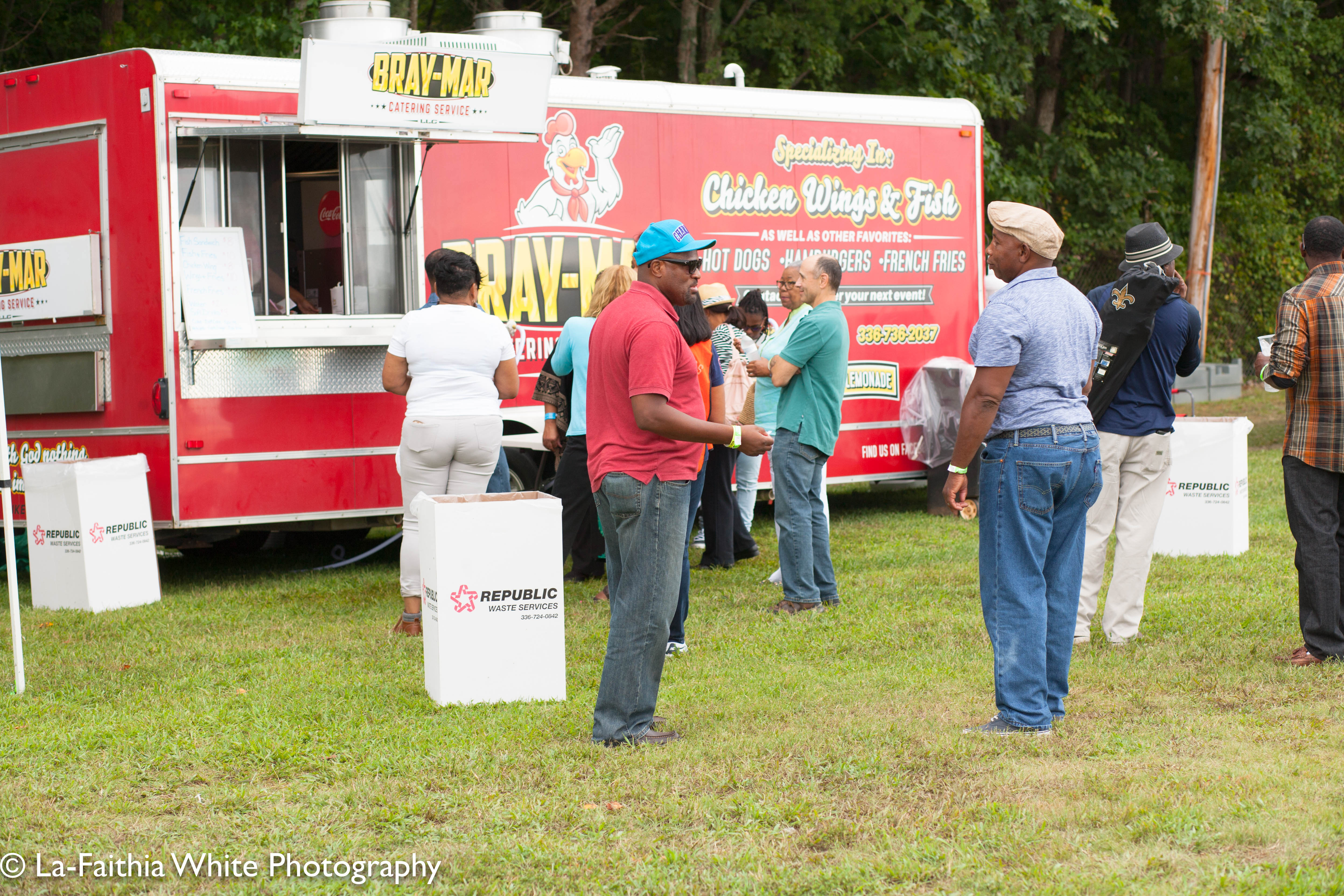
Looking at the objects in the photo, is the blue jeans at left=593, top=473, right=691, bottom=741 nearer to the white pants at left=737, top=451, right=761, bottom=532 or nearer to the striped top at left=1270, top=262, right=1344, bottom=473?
the striped top at left=1270, top=262, right=1344, bottom=473

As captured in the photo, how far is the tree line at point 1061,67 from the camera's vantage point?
16.6m

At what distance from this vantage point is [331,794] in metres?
4.59

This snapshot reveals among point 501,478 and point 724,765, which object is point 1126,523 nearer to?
point 724,765

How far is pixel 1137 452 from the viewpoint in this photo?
6.58m

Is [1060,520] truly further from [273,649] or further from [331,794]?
[273,649]

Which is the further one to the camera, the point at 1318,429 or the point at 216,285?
the point at 216,285

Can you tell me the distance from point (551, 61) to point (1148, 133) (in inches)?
677

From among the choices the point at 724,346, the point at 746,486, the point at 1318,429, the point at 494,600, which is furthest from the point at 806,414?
the point at 1318,429

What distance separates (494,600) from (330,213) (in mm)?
3734

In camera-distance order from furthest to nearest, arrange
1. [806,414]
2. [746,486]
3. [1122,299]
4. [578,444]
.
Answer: [746,486] → [578,444] → [806,414] → [1122,299]

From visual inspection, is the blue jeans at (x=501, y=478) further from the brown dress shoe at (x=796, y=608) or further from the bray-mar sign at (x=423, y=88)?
the bray-mar sign at (x=423, y=88)

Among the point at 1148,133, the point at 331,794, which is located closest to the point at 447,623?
the point at 331,794

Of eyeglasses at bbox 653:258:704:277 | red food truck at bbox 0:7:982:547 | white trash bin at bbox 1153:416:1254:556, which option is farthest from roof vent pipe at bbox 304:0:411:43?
white trash bin at bbox 1153:416:1254:556

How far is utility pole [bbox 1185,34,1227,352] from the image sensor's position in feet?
62.0
